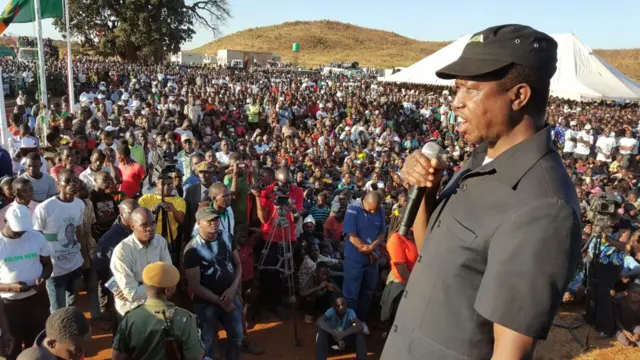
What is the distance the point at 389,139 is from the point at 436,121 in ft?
17.0

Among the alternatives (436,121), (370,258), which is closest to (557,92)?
(436,121)

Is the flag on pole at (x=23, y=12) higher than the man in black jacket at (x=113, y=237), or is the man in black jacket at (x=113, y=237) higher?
the flag on pole at (x=23, y=12)

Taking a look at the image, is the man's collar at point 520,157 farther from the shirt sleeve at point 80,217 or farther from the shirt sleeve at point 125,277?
the shirt sleeve at point 80,217

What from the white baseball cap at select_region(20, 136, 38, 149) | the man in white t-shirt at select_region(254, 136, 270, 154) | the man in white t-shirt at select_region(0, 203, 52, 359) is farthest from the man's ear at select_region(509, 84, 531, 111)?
the man in white t-shirt at select_region(254, 136, 270, 154)

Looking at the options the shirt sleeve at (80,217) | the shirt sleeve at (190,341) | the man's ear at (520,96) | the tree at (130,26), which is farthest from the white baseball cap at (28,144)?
the tree at (130,26)

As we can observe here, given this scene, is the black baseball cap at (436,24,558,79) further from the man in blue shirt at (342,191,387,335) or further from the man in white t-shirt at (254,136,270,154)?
the man in white t-shirt at (254,136,270,154)

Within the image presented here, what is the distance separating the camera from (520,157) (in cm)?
118

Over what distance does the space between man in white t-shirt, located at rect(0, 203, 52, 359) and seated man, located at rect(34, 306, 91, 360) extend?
1.42 m

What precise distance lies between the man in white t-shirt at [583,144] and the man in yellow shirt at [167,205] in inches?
527

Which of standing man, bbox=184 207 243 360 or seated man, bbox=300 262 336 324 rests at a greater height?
standing man, bbox=184 207 243 360

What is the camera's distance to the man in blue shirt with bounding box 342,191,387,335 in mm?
5418

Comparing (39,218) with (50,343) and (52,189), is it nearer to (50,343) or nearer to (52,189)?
(52,189)

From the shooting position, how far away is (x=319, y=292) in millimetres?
5848

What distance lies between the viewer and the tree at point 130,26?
30.9 metres
